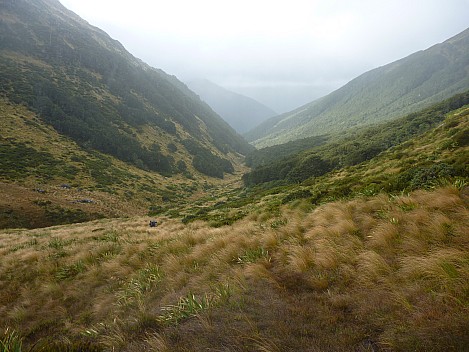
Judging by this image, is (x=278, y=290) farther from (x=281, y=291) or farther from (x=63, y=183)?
(x=63, y=183)

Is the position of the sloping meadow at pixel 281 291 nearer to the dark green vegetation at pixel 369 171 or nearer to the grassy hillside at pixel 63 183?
the dark green vegetation at pixel 369 171

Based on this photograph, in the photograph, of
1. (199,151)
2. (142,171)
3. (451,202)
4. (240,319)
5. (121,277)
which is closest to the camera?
(240,319)

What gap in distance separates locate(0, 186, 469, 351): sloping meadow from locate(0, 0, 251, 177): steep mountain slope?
6244 cm

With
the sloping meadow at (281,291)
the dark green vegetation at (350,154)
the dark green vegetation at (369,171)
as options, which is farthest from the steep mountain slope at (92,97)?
the sloping meadow at (281,291)

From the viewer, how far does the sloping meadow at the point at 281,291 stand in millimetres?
2705

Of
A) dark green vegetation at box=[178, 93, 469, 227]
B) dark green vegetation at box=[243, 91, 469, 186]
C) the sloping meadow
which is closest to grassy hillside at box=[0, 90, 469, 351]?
the sloping meadow

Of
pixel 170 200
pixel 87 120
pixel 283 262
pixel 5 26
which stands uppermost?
pixel 5 26

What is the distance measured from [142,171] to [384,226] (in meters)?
63.7

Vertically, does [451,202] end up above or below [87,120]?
below

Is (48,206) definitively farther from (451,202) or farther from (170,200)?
(451,202)

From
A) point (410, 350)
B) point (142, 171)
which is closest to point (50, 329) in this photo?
point (410, 350)

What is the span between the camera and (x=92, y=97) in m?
80.1

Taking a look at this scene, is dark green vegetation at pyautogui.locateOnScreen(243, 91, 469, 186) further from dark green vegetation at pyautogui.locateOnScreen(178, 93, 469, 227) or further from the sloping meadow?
the sloping meadow

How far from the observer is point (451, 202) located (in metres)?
5.32
